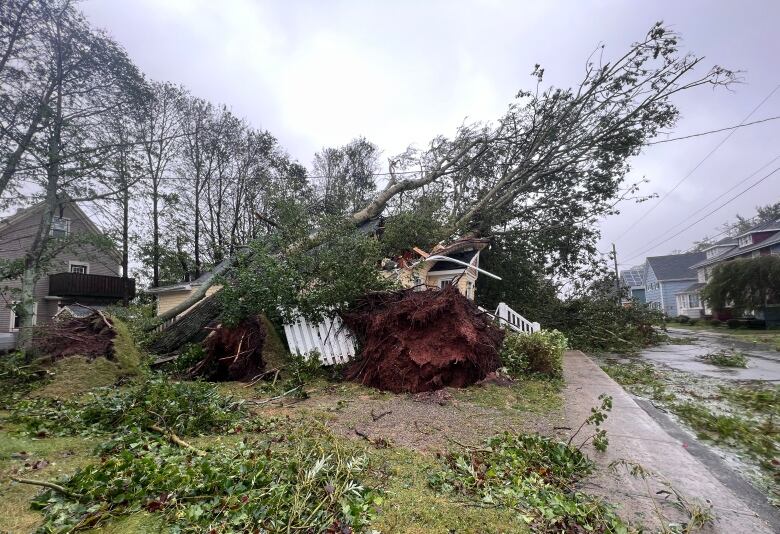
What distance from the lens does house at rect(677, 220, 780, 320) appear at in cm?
2225

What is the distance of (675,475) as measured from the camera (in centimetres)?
257

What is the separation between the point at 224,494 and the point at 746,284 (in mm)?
24622

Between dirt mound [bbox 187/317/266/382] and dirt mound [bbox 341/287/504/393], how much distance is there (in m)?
1.55

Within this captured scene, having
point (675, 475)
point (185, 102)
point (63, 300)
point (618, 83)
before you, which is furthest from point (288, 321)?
point (63, 300)

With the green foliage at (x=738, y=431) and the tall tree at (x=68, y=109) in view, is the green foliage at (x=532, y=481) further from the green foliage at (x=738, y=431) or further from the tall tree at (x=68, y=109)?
the tall tree at (x=68, y=109)

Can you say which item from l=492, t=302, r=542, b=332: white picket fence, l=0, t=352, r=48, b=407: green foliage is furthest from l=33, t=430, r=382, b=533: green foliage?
l=492, t=302, r=542, b=332: white picket fence

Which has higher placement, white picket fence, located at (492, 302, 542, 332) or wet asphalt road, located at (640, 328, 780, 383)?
white picket fence, located at (492, 302, 542, 332)

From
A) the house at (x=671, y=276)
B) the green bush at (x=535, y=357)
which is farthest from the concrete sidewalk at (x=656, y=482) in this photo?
the house at (x=671, y=276)

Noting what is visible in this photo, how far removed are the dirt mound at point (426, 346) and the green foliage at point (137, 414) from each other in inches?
77.3

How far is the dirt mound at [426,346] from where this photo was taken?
4.96m

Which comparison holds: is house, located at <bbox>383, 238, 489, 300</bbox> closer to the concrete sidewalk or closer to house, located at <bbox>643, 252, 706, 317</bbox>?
the concrete sidewalk

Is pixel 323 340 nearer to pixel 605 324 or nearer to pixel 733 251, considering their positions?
pixel 605 324

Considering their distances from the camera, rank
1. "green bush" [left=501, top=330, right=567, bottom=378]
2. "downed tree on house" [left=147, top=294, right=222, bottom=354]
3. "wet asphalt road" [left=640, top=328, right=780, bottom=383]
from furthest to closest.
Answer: "downed tree on house" [left=147, top=294, right=222, bottom=354], "wet asphalt road" [left=640, top=328, right=780, bottom=383], "green bush" [left=501, top=330, right=567, bottom=378]

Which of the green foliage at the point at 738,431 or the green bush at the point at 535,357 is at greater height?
the green bush at the point at 535,357
